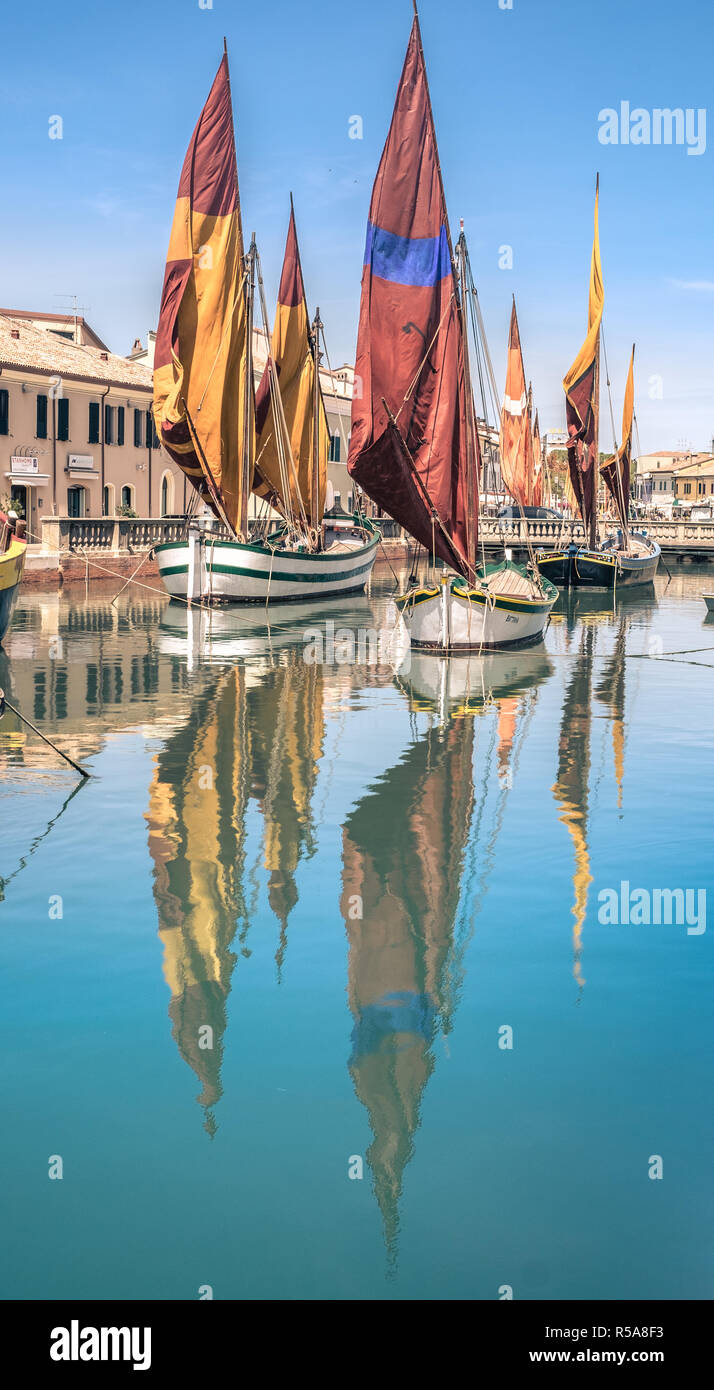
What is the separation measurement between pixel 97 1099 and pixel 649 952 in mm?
4776

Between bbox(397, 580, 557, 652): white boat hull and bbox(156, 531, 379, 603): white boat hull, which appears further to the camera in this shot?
bbox(156, 531, 379, 603): white boat hull

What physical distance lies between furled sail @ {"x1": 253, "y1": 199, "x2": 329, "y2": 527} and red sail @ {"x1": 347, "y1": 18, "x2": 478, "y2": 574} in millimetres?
15572

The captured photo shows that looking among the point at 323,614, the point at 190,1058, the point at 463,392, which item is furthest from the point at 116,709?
the point at 323,614

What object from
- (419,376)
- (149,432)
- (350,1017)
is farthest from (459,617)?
(149,432)

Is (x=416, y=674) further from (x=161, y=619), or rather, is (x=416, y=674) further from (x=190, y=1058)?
(x=190, y=1058)

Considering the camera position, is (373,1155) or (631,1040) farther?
(631,1040)

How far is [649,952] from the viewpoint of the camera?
9945mm

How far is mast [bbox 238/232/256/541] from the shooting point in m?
35.6

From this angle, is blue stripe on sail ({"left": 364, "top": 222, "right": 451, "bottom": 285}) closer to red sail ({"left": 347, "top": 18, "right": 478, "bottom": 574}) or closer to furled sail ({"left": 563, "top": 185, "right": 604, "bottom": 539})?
red sail ({"left": 347, "top": 18, "right": 478, "bottom": 574})

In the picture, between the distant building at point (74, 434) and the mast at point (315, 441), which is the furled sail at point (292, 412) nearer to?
the mast at point (315, 441)

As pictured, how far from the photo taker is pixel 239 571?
37.8 m

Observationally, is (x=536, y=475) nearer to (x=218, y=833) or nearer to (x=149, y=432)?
(x=149, y=432)

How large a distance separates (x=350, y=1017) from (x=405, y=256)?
750 inches

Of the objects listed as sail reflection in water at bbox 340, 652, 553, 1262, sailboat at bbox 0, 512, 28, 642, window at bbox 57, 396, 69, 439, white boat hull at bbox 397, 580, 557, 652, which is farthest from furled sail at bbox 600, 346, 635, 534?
sail reflection in water at bbox 340, 652, 553, 1262
